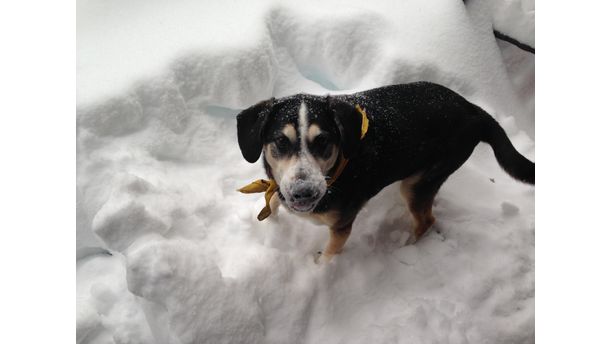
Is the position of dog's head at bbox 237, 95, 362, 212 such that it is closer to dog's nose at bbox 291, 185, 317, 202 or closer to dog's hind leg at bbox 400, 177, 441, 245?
dog's nose at bbox 291, 185, 317, 202

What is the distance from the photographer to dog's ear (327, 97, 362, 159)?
1.62 meters

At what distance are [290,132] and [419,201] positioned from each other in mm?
978

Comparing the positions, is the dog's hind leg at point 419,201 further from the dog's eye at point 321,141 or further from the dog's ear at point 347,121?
the dog's eye at point 321,141

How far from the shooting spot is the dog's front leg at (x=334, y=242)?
1999 mm

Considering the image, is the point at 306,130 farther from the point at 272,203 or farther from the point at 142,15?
the point at 142,15

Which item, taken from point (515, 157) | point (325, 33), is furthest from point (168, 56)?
point (515, 157)

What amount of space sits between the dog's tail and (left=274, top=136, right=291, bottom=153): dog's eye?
1.12 m

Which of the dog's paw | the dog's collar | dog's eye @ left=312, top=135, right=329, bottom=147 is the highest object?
dog's eye @ left=312, top=135, right=329, bottom=147

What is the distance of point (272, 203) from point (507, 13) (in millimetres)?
2317

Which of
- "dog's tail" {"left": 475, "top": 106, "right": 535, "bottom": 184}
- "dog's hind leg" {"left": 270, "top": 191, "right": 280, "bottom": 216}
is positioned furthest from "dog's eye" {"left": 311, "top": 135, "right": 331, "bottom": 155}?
"dog's tail" {"left": 475, "top": 106, "right": 535, "bottom": 184}

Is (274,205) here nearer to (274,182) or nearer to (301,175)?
(274,182)

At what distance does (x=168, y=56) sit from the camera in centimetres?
254

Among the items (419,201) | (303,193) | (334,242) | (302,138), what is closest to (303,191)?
(303,193)

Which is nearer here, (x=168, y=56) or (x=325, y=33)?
(x=168, y=56)
